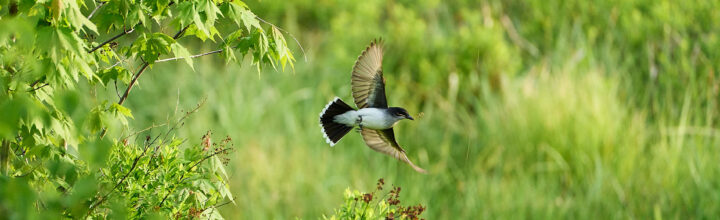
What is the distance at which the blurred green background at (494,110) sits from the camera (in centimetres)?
595

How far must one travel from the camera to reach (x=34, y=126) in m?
2.65

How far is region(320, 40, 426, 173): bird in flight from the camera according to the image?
7.73ft

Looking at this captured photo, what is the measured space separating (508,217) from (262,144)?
6.20ft

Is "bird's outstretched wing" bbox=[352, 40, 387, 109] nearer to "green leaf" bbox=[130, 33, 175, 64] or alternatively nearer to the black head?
the black head

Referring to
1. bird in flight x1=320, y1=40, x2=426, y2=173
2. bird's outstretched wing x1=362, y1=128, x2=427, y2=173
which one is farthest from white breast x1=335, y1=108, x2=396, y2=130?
bird's outstretched wing x1=362, y1=128, x2=427, y2=173

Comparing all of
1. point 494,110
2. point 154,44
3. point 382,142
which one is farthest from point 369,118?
point 494,110

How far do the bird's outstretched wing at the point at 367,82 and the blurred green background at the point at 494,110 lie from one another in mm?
2488

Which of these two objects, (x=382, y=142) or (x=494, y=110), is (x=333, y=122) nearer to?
(x=382, y=142)

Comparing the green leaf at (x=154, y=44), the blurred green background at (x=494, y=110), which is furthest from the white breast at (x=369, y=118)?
the blurred green background at (x=494, y=110)

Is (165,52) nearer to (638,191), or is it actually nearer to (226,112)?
(226,112)

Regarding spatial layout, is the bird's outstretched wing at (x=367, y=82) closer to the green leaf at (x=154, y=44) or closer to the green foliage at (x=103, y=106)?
the green foliage at (x=103, y=106)

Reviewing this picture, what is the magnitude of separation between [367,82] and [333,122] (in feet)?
0.54

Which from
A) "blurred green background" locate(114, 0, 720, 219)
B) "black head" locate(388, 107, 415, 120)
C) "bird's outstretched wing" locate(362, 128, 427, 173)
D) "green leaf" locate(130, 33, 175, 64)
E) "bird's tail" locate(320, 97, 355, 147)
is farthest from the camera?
"blurred green background" locate(114, 0, 720, 219)

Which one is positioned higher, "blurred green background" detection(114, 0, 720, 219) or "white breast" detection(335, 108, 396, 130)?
"blurred green background" detection(114, 0, 720, 219)
